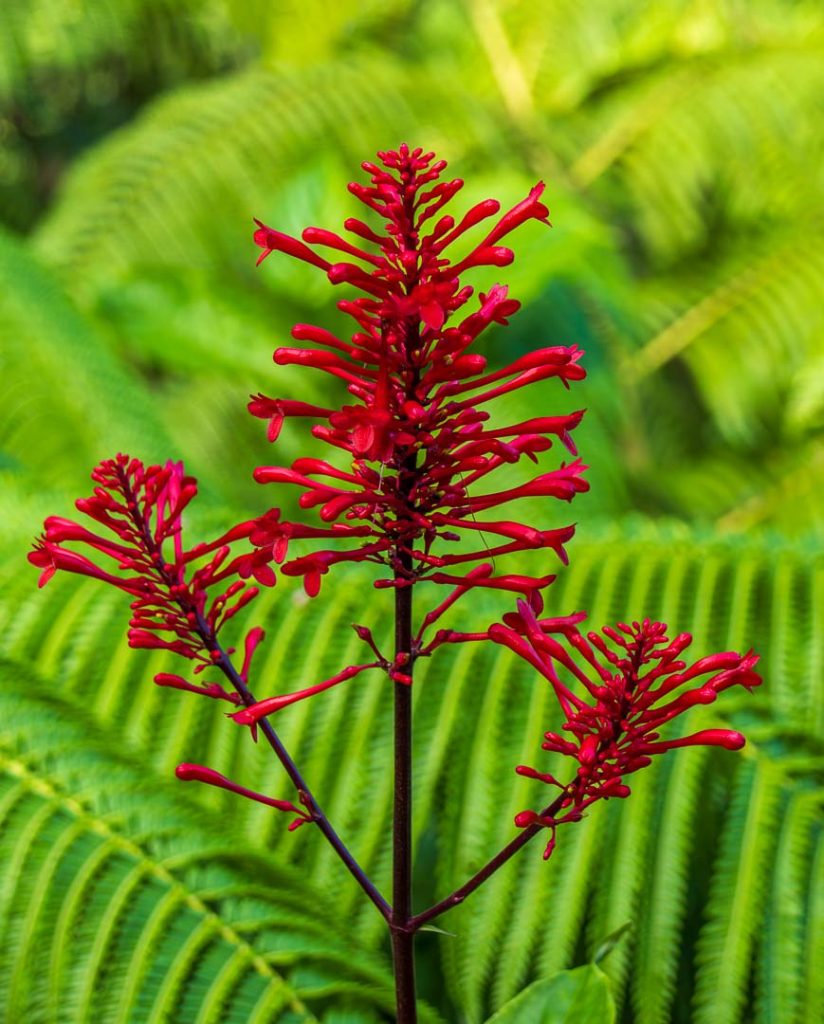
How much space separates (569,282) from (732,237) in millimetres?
1729

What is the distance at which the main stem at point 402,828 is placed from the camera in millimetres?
746

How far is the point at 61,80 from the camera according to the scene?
6.55m

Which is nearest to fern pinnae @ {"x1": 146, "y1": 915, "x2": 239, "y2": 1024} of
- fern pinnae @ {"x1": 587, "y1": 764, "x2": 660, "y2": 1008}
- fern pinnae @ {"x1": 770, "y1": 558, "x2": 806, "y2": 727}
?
fern pinnae @ {"x1": 587, "y1": 764, "x2": 660, "y2": 1008}

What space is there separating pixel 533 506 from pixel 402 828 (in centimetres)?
160

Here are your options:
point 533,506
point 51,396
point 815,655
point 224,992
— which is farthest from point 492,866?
point 51,396

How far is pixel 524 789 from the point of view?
1.55 metres

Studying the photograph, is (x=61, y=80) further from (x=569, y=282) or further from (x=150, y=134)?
(x=569, y=282)

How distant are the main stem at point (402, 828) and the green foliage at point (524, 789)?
57 centimetres

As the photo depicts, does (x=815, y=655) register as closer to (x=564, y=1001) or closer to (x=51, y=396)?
(x=564, y=1001)

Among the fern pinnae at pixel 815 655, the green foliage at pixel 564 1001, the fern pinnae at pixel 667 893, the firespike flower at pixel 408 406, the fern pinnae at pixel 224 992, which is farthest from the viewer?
the fern pinnae at pixel 815 655

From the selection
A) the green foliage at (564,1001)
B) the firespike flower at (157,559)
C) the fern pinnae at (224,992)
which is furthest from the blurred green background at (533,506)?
the firespike flower at (157,559)

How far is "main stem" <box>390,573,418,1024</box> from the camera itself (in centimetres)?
75

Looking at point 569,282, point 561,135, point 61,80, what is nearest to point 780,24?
point 561,135

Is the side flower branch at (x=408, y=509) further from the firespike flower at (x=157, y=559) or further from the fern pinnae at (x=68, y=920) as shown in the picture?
the fern pinnae at (x=68, y=920)
